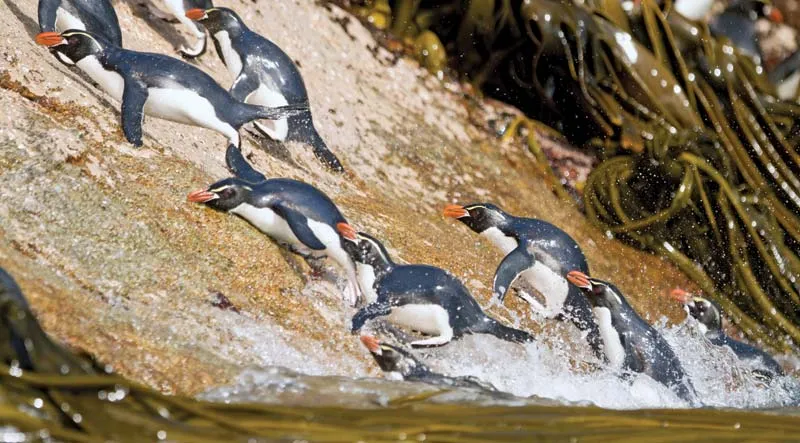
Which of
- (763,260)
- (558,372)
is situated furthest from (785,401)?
(763,260)

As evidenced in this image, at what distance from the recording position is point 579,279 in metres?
3.91

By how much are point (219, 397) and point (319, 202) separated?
1018 mm

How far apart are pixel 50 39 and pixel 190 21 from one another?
0.92 meters

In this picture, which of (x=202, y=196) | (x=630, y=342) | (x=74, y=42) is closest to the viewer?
(x=202, y=196)

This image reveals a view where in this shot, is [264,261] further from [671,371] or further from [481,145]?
[481,145]

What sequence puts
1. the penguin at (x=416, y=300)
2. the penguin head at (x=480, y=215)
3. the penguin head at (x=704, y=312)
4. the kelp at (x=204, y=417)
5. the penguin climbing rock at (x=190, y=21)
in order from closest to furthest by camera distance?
1. the kelp at (x=204, y=417)
2. the penguin at (x=416, y=300)
3. the penguin head at (x=480, y=215)
4. the penguin head at (x=704, y=312)
5. the penguin climbing rock at (x=190, y=21)

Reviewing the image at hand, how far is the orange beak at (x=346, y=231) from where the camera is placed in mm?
3502

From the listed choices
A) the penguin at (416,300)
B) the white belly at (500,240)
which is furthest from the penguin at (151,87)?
the white belly at (500,240)

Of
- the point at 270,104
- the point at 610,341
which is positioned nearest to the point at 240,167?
the point at 270,104

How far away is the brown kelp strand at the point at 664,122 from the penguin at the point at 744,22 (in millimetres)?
134

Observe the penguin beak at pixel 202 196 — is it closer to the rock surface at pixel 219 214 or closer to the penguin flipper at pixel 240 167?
the rock surface at pixel 219 214

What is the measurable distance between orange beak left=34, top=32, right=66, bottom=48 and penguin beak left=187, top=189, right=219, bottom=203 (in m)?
0.80

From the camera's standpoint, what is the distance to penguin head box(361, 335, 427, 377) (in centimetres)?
309

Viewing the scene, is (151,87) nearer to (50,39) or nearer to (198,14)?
(50,39)
